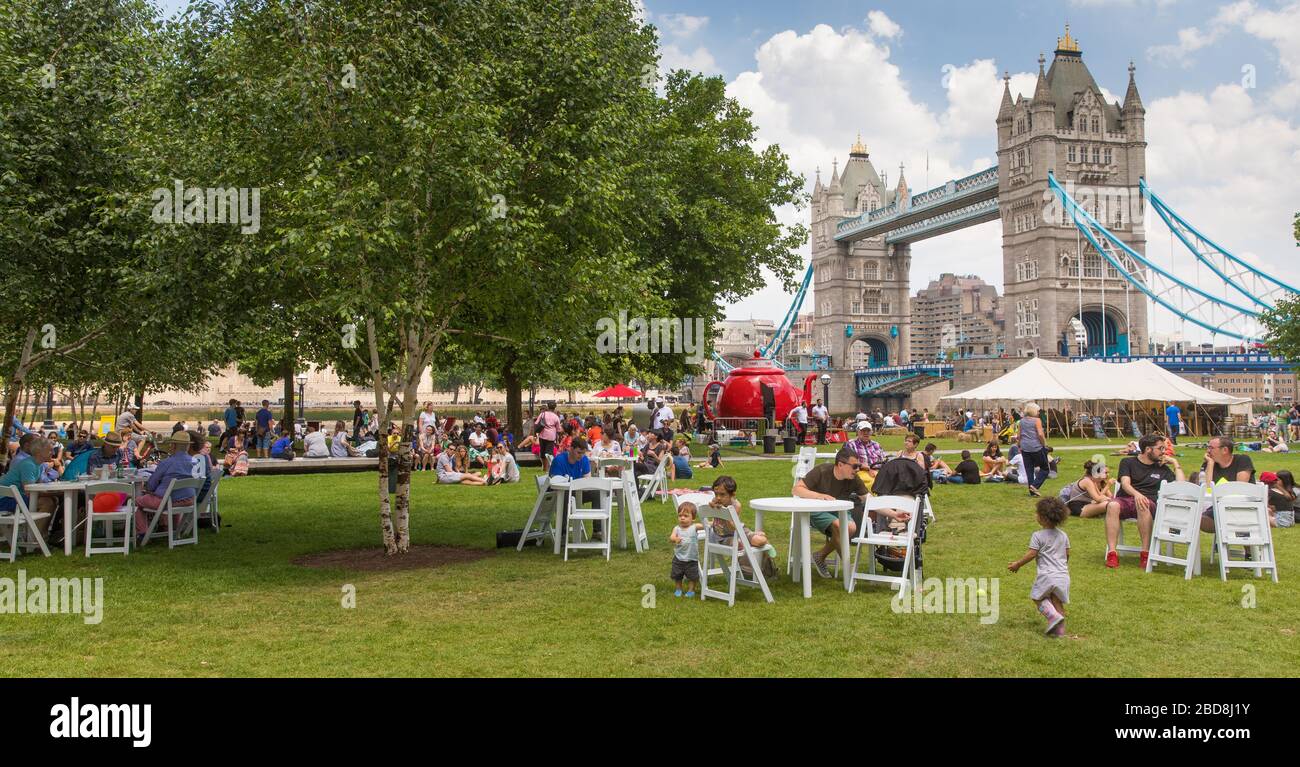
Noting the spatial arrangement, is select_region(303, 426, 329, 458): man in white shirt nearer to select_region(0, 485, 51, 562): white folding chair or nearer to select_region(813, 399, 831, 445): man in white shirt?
select_region(0, 485, 51, 562): white folding chair

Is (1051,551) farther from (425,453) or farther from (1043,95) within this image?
(1043,95)

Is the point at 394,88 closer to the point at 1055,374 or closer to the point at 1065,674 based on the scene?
the point at 1065,674

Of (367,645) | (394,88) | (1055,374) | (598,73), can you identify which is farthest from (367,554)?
(1055,374)

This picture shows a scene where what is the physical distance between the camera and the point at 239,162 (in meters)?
11.3

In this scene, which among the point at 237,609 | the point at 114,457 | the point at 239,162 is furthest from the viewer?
the point at 114,457

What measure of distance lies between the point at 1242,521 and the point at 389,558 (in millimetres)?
Result: 9349

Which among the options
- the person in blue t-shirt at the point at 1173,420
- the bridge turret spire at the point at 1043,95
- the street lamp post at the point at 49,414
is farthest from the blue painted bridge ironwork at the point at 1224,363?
the street lamp post at the point at 49,414

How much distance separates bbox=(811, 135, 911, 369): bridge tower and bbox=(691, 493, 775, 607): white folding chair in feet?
442

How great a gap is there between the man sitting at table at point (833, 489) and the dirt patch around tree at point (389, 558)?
4034 mm

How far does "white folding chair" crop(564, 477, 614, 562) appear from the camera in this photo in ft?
38.1

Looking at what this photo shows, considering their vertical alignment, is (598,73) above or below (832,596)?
above

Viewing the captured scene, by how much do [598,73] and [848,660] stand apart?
8045 mm

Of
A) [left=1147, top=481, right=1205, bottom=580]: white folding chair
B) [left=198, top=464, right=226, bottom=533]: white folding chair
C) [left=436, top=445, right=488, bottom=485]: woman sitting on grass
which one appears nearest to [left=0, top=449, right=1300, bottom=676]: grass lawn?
[left=1147, top=481, right=1205, bottom=580]: white folding chair

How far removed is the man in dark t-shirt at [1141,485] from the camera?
11031mm
